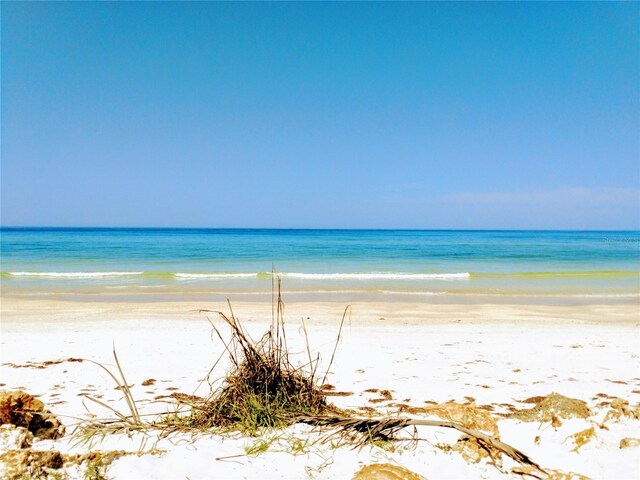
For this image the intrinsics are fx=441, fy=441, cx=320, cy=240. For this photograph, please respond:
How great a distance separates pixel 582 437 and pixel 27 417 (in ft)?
11.7

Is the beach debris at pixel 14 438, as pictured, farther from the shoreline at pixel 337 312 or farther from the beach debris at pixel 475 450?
the shoreline at pixel 337 312

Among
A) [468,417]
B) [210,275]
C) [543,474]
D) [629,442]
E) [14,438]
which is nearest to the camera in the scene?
[543,474]

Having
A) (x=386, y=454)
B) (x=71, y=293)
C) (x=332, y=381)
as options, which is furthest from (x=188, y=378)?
(x=71, y=293)

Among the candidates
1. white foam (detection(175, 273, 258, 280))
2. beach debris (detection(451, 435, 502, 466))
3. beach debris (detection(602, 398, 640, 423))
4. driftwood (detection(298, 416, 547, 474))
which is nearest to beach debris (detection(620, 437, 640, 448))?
beach debris (detection(602, 398, 640, 423))

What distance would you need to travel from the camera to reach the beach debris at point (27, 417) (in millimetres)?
2850

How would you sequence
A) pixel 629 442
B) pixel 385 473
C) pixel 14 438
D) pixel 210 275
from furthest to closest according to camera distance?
pixel 210 275
pixel 629 442
pixel 14 438
pixel 385 473

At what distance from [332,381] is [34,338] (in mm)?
5057

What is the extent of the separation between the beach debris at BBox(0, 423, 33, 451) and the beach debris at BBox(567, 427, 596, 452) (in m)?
3.32

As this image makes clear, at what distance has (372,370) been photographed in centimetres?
505

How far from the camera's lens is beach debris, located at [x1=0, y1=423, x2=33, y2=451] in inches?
100

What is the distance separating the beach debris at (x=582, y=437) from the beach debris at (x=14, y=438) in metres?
3.32

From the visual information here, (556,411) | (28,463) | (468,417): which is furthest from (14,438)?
(556,411)

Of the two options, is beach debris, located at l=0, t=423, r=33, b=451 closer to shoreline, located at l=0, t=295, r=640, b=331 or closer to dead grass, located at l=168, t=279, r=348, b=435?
dead grass, located at l=168, t=279, r=348, b=435

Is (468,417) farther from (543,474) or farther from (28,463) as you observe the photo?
(28,463)
